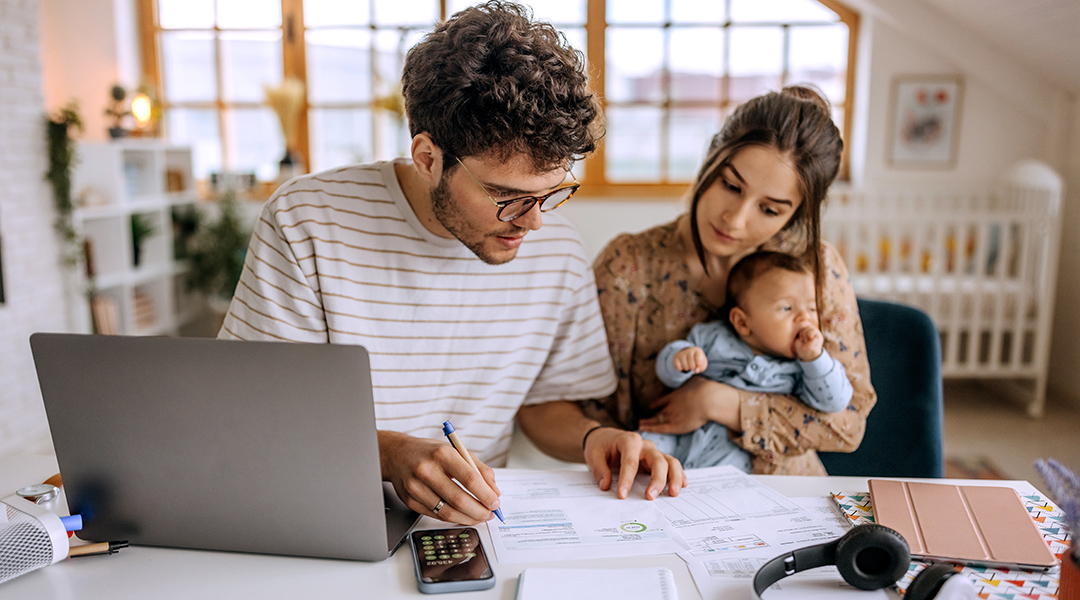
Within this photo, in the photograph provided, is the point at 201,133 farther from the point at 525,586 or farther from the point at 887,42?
the point at 525,586

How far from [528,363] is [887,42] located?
3.72m

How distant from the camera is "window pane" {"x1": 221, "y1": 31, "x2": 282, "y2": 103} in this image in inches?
187

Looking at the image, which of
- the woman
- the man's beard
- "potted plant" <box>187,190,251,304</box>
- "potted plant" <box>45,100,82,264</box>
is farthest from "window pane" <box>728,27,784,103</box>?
the man's beard

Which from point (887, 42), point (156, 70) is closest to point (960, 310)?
point (887, 42)

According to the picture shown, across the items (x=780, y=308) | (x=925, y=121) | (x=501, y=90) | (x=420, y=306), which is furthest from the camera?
(x=925, y=121)

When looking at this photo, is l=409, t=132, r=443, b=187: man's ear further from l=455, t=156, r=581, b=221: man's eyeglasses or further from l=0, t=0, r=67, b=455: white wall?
l=0, t=0, r=67, b=455: white wall

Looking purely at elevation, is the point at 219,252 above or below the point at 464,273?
below

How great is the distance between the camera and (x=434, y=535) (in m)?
0.94

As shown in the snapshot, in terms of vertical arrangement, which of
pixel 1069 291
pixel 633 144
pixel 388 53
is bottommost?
pixel 1069 291

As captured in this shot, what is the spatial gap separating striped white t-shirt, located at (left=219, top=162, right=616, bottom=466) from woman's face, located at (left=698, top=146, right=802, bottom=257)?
0.28 metres

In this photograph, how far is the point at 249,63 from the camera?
4785 mm

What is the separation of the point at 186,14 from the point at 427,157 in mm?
4264

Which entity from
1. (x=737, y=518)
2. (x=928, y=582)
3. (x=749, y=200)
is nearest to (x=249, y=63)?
(x=749, y=200)

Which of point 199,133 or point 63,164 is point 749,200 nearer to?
point 63,164
